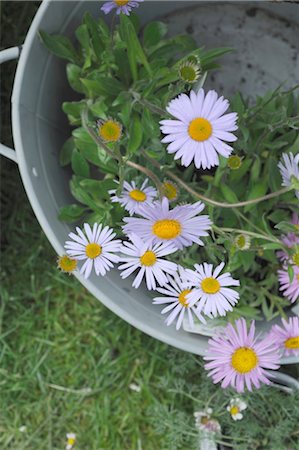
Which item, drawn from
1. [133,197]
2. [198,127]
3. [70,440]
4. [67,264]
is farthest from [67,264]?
[70,440]

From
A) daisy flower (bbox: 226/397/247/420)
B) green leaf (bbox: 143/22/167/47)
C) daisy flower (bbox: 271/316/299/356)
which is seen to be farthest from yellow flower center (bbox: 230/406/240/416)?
green leaf (bbox: 143/22/167/47)

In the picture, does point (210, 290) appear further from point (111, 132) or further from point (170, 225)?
point (111, 132)

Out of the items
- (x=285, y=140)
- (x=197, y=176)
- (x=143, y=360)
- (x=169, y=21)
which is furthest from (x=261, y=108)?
(x=143, y=360)

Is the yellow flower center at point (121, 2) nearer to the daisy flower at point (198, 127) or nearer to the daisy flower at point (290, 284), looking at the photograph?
the daisy flower at point (198, 127)

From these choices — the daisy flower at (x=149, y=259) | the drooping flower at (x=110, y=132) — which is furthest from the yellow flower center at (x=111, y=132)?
the daisy flower at (x=149, y=259)

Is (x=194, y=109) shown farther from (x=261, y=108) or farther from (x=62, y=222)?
(x=62, y=222)

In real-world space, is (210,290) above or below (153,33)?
below
